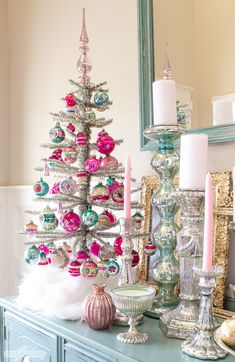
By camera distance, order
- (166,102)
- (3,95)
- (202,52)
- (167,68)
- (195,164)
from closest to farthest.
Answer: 1. (195,164)
2. (166,102)
3. (202,52)
4. (167,68)
5. (3,95)

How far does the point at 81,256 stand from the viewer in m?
1.29

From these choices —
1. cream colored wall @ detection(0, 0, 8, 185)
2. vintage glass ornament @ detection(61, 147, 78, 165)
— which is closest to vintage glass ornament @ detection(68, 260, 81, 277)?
vintage glass ornament @ detection(61, 147, 78, 165)

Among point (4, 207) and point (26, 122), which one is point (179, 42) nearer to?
point (26, 122)

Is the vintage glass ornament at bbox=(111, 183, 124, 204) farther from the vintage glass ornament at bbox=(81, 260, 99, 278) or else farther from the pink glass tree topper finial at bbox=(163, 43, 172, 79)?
the pink glass tree topper finial at bbox=(163, 43, 172, 79)

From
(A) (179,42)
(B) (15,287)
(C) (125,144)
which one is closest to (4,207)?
(B) (15,287)

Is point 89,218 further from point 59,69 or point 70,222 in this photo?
point 59,69

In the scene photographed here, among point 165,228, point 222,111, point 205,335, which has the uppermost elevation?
point 222,111

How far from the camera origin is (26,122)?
2217 mm

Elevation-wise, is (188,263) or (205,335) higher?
(188,263)

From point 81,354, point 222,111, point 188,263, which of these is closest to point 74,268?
point 81,354

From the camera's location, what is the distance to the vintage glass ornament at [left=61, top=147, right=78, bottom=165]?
52.1 inches

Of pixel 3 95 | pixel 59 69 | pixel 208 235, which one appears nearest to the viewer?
pixel 208 235

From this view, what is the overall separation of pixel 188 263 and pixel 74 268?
14.9 inches

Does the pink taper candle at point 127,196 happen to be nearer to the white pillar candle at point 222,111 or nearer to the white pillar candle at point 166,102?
the white pillar candle at point 166,102
